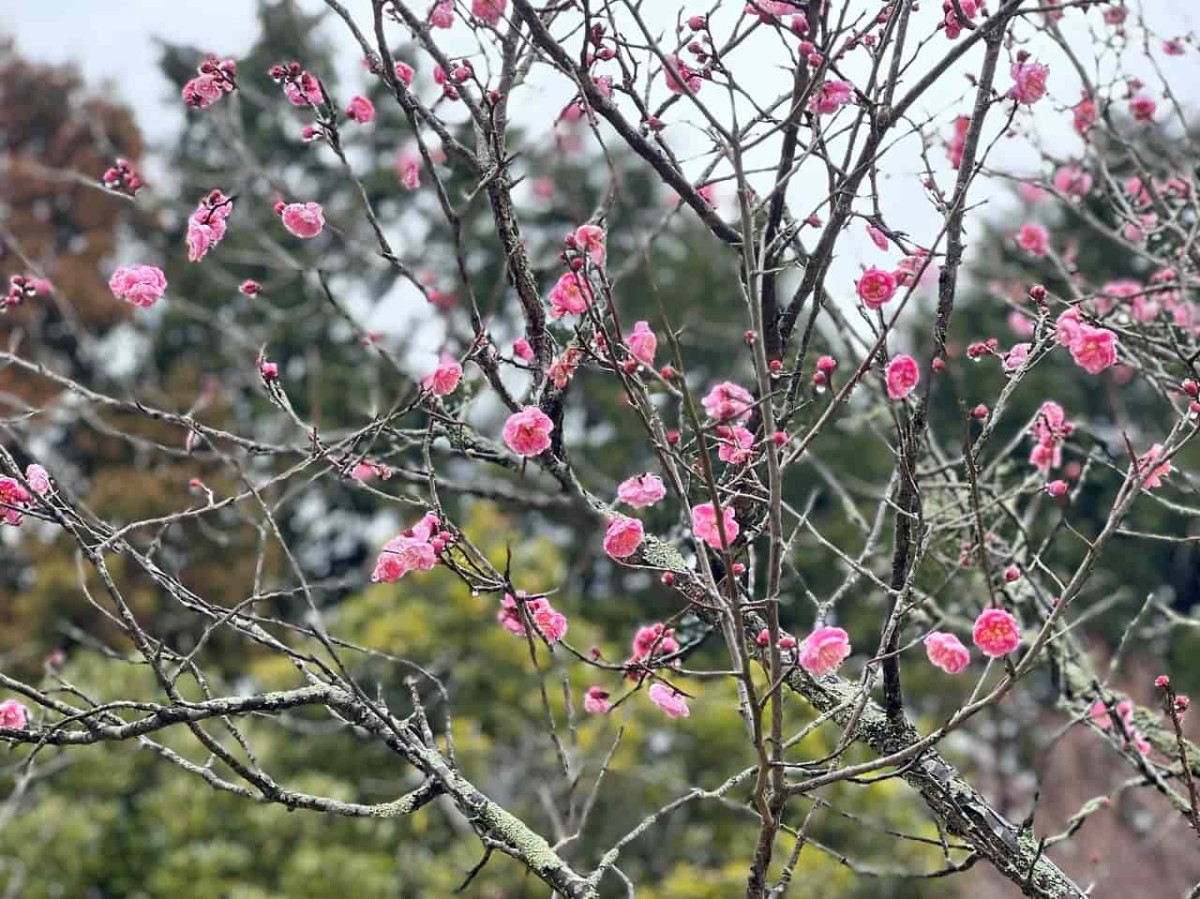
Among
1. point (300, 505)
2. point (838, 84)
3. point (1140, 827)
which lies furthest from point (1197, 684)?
point (838, 84)

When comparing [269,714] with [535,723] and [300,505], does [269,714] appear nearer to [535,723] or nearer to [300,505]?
[535,723]

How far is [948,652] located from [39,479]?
3.93 feet

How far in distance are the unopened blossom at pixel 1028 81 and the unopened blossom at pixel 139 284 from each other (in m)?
1.35

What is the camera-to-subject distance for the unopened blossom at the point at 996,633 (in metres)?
1.41

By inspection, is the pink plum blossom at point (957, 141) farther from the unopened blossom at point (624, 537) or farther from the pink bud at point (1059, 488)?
the unopened blossom at point (624, 537)

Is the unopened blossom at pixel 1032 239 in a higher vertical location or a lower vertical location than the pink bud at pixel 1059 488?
higher

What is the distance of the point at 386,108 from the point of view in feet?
31.5

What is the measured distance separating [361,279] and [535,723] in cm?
499

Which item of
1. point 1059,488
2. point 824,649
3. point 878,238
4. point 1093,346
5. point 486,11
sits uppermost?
point 486,11

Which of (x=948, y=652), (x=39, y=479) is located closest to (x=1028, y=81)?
(x=948, y=652)

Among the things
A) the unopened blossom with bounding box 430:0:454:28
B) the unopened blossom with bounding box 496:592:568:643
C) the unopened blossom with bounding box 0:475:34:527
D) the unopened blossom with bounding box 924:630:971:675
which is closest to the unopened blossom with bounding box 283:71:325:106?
the unopened blossom with bounding box 430:0:454:28

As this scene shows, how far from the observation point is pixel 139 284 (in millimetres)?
1879

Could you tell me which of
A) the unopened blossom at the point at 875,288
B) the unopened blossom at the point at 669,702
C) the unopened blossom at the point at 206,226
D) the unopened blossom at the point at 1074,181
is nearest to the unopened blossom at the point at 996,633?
the unopened blossom at the point at 875,288

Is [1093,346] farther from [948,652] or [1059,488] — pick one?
[948,652]
